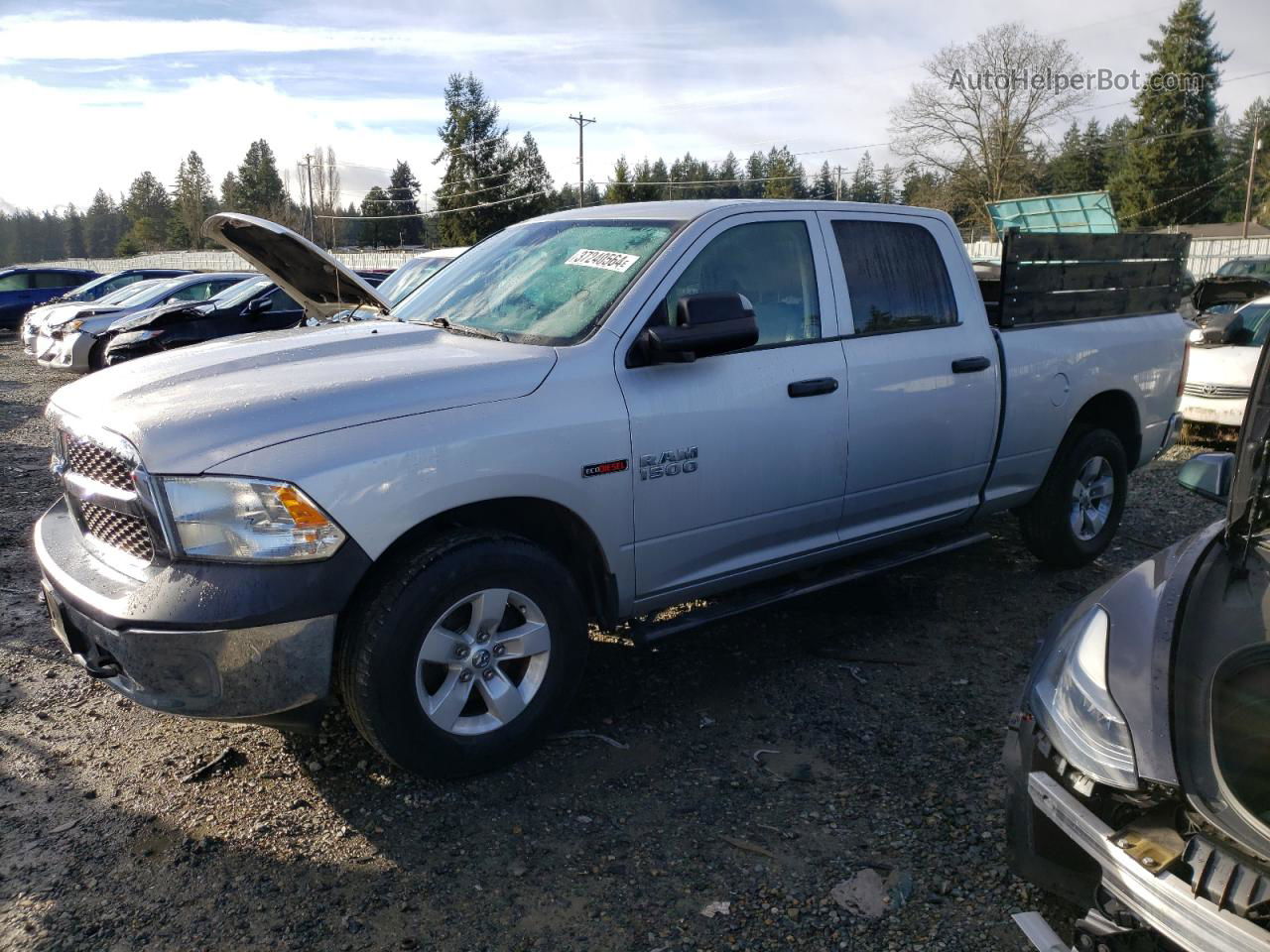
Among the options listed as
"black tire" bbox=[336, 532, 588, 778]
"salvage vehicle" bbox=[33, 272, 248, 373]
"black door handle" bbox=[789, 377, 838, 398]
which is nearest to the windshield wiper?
"black tire" bbox=[336, 532, 588, 778]

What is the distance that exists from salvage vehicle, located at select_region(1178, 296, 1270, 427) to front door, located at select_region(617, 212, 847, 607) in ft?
21.0

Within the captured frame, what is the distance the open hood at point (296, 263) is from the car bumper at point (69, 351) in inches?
400

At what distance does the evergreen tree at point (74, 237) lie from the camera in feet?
337

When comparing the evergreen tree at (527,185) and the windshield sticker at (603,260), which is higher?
the evergreen tree at (527,185)

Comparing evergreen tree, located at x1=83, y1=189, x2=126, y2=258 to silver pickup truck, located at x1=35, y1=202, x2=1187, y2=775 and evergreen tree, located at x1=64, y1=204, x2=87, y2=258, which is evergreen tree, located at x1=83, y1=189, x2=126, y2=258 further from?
silver pickup truck, located at x1=35, y1=202, x2=1187, y2=775

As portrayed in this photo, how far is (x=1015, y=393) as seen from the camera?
4.88 m

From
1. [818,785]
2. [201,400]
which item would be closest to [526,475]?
[201,400]

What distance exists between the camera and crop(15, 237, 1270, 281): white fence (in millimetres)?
34312

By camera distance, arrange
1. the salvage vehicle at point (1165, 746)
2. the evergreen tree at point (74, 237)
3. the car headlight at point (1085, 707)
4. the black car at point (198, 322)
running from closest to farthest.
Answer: the salvage vehicle at point (1165, 746), the car headlight at point (1085, 707), the black car at point (198, 322), the evergreen tree at point (74, 237)

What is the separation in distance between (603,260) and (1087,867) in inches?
105

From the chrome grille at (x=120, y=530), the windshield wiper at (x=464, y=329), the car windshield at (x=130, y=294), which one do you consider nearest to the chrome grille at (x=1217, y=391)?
the windshield wiper at (x=464, y=329)

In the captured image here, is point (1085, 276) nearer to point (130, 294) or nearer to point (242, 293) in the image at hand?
point (242, 293)

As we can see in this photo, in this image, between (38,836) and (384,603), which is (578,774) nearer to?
(384,603)

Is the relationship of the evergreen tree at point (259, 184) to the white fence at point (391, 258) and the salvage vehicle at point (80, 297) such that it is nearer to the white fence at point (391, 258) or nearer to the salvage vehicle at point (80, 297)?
the white fence at point (391, 258)
